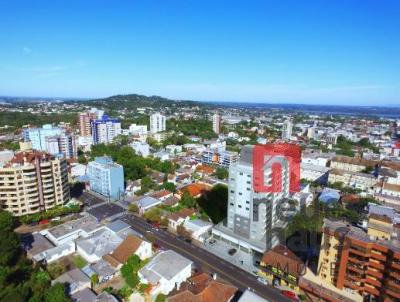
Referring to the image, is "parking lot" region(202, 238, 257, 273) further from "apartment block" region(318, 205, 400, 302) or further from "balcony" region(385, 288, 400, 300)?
"balcony" region(385, 288, 400, 300)

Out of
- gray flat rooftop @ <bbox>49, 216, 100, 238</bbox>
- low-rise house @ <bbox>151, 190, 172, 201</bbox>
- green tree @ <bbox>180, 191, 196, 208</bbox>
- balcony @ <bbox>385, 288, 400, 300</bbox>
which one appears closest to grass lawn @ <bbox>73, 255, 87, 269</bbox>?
gray flat rooftop @ <bbox>49, 216, 100, 238</bbox>

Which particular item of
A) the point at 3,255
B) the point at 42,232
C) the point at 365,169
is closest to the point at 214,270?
the point at 3,255

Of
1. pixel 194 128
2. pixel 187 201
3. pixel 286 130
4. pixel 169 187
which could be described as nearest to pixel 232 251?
pixel 187 201

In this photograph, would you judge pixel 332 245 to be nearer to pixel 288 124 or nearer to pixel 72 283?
pixel 72 283

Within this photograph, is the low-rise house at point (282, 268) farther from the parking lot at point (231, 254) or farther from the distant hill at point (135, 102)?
the distant hill at point (135, 102)

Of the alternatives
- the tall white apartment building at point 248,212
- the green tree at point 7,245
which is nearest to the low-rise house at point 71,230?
the green tree at point 7,245

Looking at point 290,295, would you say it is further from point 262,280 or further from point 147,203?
point 147,203
